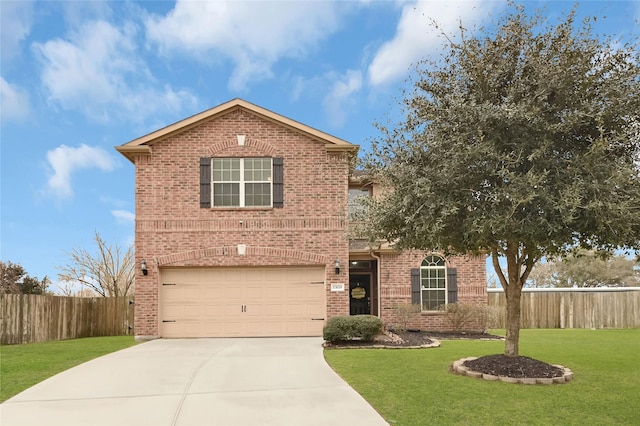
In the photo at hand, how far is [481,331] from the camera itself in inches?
743

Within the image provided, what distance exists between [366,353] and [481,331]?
742 centimetres

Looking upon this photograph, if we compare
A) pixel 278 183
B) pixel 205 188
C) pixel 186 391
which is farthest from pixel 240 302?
pixel 186 391

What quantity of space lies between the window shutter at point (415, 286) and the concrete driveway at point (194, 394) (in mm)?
7484

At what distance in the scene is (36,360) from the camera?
40.7ft

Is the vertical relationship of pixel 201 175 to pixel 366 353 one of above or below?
above

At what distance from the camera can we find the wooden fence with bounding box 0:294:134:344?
16.6m

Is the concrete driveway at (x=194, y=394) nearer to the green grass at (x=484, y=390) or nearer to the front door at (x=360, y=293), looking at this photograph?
the green grass at (x=484, y=390)

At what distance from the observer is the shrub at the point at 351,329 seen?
14.4 meters

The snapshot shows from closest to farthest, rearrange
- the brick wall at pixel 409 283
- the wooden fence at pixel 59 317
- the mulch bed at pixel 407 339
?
the mulch bed at pixel 407 339 < the wooden fence at pixel 59 317 < the brick wall at pixel 409 283

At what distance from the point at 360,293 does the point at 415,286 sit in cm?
366

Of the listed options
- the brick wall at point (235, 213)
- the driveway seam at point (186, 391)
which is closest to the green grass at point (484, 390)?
the driveway seam at point (186, 391)

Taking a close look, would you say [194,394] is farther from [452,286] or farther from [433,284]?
[452,286]

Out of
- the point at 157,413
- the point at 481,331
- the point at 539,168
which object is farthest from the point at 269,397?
the point at 481,331

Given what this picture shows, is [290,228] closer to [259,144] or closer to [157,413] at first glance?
[259,144]
